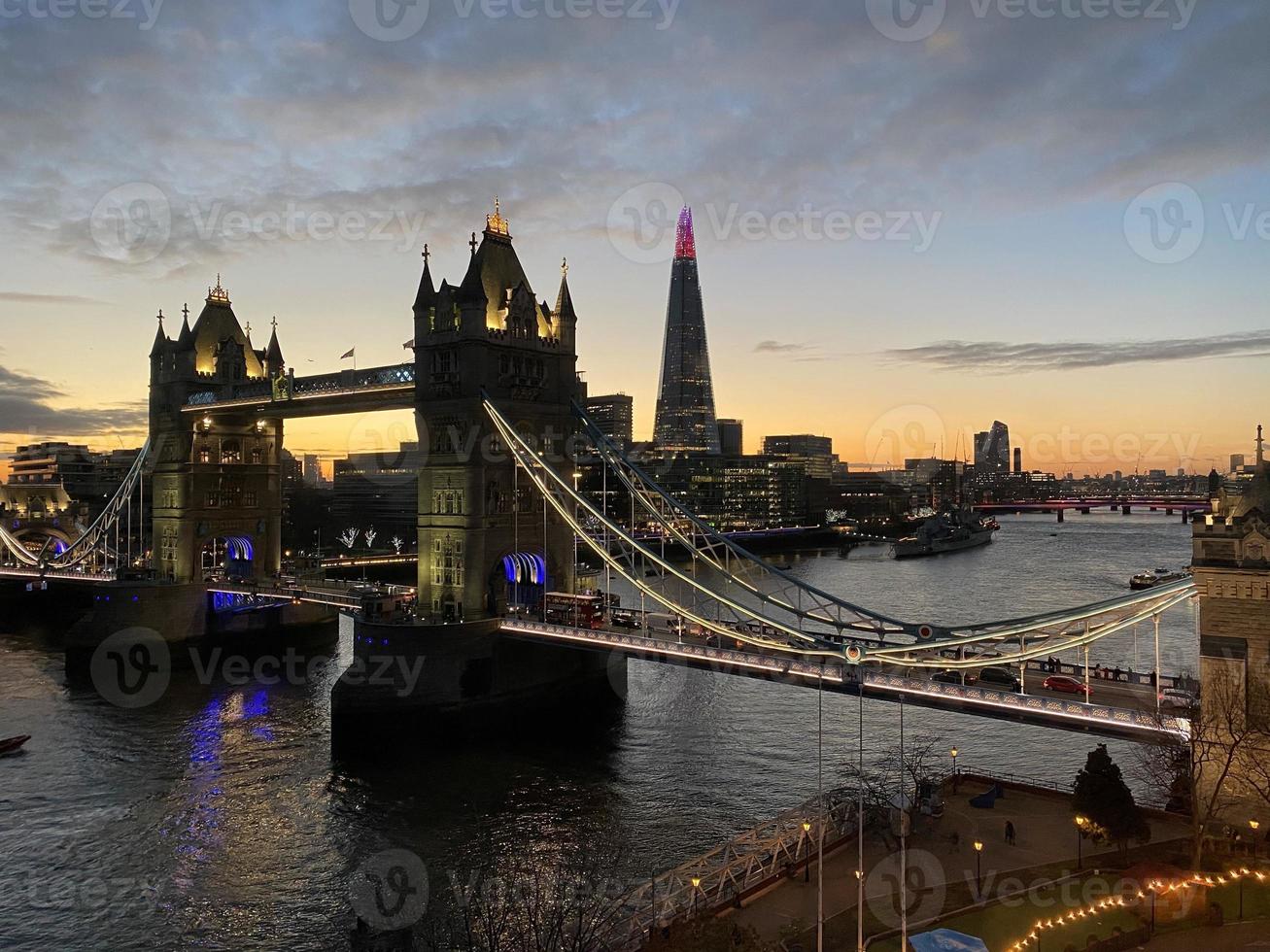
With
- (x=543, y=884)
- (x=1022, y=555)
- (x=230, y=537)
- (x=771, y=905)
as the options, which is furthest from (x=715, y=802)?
(x=1022, y=555)

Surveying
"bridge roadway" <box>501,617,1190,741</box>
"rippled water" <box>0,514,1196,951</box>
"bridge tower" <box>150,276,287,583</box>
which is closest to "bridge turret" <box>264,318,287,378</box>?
"bridge tower" <box>150,276,287,583</box>

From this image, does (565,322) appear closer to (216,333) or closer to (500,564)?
(500,564)

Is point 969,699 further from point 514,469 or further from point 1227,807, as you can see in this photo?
point 514,469

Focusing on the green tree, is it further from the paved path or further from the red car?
the red car

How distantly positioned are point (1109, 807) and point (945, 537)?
145 meters

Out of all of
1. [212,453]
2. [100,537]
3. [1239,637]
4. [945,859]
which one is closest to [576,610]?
[945,859]

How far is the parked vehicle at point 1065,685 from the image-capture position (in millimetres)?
33375

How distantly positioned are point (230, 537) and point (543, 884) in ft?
168

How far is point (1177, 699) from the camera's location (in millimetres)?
30422

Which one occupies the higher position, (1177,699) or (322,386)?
(322,386)

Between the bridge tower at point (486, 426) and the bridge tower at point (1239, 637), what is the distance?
3137 cm

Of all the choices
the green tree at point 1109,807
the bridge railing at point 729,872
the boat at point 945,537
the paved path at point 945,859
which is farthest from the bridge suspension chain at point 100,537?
the boat at point 945,537

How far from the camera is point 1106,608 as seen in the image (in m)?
29.2

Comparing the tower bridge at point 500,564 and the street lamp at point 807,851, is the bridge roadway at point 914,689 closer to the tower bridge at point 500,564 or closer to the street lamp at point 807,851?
the tower bridge at point 500,564
